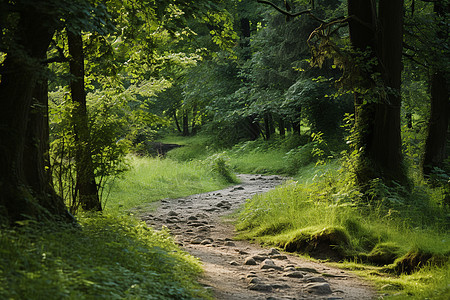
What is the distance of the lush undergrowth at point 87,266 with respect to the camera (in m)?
3.00

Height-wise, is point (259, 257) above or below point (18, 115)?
below

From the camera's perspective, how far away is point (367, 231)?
6812mm

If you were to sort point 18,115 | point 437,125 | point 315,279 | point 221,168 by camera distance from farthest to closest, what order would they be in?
point 221,168
point 437,125
point 315,279
point 18,115

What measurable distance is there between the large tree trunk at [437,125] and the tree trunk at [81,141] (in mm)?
8204

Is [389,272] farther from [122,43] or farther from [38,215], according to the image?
[122,43]

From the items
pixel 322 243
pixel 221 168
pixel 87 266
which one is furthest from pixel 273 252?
pixel 221 168

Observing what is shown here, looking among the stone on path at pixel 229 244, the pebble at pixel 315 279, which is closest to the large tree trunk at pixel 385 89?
the stone on path at pixel 229 244

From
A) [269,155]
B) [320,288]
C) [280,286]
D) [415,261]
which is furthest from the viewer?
[269,155]

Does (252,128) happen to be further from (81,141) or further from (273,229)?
(81,141)

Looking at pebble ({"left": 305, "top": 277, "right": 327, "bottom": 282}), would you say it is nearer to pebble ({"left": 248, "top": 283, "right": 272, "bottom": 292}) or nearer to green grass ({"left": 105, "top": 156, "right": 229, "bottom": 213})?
pebble ({"left": 248, "top": 283, "right": 272, "bottom": 292})

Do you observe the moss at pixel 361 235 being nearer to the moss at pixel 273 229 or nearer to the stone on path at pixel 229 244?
the moss at pixel 273 229

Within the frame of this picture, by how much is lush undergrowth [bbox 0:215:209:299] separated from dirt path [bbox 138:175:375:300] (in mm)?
524

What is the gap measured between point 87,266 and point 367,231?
4.63 m

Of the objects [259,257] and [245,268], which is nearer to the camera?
[245,268]
